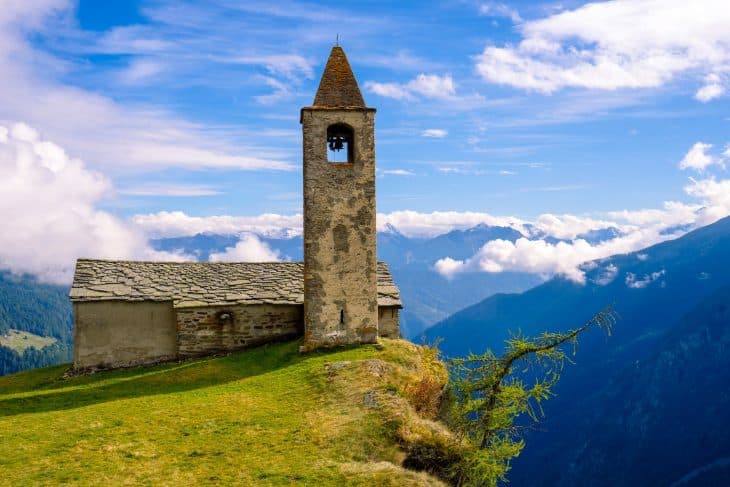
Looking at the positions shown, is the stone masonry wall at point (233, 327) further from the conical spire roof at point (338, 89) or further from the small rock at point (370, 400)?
the conical spire roof at point (338, 89)

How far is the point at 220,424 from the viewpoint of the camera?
60.5 ft

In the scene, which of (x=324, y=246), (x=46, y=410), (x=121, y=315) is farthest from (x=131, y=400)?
(x=324, y=246)

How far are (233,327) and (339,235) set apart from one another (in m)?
7.70

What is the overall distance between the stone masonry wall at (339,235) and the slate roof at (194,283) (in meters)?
2.85

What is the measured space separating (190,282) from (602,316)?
71.2 ft

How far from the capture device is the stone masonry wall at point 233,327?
28875 mm

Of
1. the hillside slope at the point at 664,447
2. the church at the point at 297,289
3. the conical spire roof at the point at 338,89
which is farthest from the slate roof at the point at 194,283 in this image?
the hillside slope at the point at 664,447

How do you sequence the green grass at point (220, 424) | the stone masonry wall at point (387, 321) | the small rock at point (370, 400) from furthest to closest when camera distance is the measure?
the stone masonry wall at point (387, 321) < the small rock at point (370, 400) < the green grass at point (220, 424)

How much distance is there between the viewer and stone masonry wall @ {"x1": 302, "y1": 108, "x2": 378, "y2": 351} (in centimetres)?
2609

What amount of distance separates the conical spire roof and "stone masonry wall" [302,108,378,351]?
0.60 meters

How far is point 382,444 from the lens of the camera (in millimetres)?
17438

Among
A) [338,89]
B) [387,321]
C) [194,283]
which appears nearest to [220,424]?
[387,321]

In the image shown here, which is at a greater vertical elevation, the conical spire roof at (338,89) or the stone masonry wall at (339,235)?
the conical spire roof at (338,89)

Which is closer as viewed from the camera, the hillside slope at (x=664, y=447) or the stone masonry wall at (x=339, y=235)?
the stone masonry wall at (x=339, y=235)
